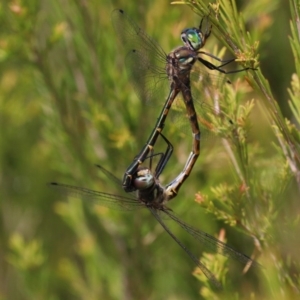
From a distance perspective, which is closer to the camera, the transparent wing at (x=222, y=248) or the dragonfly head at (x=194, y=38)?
the transparent wing at (x=222, y=248)

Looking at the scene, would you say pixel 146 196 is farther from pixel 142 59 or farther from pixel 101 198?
pixel 142 59

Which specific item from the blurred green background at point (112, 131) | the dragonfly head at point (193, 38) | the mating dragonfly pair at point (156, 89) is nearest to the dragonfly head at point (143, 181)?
the mating dragonfly pair at point (156, 89)

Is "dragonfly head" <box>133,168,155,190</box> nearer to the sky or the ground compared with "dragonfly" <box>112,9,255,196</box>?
nearer to the ground

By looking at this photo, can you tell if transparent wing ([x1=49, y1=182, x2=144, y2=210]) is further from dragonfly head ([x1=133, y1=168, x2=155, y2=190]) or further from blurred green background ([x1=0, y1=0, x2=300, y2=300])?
blurred green background ([x1=0, y1=0, x2=300, y2=300])

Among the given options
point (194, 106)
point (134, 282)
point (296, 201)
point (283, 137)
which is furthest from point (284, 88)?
point (283, 137)

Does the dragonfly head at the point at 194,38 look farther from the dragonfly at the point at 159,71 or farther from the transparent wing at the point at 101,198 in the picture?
the transparent wing at the point at 101,198

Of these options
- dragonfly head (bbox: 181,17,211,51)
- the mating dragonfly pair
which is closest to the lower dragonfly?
the mating dragonfly pair

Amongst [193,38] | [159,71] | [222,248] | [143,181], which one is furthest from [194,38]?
[222,248]
